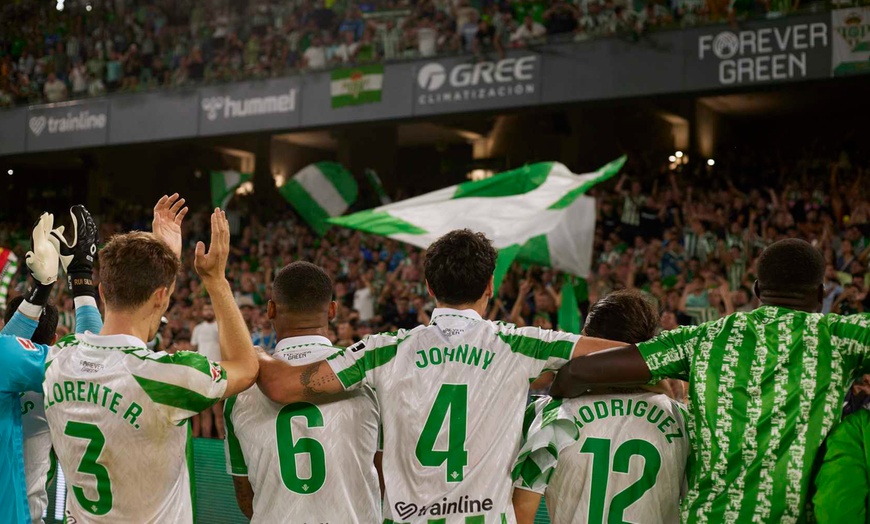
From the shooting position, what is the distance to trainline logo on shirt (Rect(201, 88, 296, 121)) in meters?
19.1

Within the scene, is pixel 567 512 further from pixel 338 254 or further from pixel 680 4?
pixel 338 254

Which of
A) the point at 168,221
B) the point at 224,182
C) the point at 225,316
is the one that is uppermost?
the point at 224,182

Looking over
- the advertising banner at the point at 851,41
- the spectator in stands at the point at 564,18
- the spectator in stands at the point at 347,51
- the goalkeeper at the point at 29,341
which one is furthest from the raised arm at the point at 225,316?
the spectator in stands at the point at 347,51

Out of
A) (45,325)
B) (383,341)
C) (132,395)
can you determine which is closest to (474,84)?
(45,325)

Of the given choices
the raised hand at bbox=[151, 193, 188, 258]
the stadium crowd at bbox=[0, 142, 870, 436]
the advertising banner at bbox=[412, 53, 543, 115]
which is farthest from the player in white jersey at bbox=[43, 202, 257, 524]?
the advertising banner at bbox=[412, 53, 543, 115]

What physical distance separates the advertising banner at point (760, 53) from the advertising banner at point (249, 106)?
823cm

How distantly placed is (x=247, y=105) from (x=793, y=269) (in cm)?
1745

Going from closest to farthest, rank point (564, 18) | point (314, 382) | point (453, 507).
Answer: point (453, 507) → point (314, 382) → point (564, 18)

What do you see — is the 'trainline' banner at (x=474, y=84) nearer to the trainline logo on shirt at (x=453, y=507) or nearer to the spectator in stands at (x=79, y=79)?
the spectator in stands at (x=79, y=79)

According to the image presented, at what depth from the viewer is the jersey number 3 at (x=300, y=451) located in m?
3.42

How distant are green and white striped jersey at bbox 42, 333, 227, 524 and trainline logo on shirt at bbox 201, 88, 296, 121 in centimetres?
1639

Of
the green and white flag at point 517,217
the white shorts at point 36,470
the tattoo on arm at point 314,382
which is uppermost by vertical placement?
the green and white flag at point 517,217

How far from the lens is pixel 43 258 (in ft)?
12.4

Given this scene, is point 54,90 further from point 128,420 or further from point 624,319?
point 624,319
